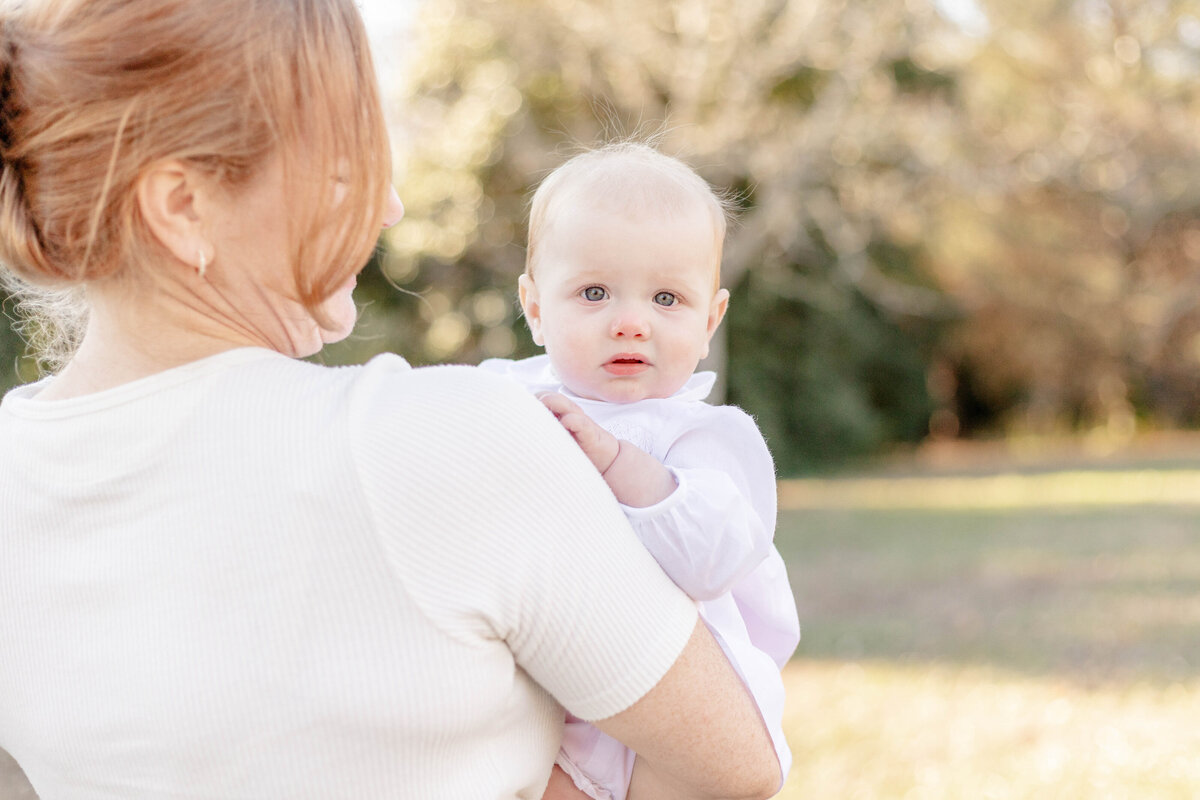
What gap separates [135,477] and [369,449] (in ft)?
0.78

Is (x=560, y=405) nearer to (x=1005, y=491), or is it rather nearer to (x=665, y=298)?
(x=665, y=298)

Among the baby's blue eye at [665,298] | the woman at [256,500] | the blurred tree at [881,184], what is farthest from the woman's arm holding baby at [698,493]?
the blurred tree at [881,184]

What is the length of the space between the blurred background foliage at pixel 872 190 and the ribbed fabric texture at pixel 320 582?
20.9 feet

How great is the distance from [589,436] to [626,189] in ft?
1.62

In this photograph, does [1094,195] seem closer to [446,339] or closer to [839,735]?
[446,339]

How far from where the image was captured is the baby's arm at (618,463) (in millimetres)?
1514

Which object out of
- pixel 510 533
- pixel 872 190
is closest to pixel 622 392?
pixel 510 533

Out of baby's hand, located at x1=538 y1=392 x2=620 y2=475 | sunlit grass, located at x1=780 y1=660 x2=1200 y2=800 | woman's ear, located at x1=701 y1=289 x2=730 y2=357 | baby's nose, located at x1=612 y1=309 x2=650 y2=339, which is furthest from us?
sunlit grass, located at x1=780 y1=660 x2=1200 y2=800

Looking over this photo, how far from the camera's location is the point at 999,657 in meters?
6.60

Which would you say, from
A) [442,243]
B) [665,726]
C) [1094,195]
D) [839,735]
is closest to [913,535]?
[839,735]

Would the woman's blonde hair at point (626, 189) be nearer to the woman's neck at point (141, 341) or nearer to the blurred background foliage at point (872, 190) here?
Result: the woman's neck at point (141, 341)

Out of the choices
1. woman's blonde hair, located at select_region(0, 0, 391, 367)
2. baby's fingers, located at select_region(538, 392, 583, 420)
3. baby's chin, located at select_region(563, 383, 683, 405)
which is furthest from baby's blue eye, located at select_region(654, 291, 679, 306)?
woman's blonde hair, located at select_region(0, 0, 391, 367)

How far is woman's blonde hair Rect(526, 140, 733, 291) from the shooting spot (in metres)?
1.85

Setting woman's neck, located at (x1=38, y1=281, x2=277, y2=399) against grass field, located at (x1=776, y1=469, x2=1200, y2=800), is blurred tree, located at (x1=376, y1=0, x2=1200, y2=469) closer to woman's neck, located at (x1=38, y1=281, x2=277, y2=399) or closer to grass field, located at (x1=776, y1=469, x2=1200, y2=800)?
grass field, located at (x1=776, y1=469, x2=1200, y2=800)
